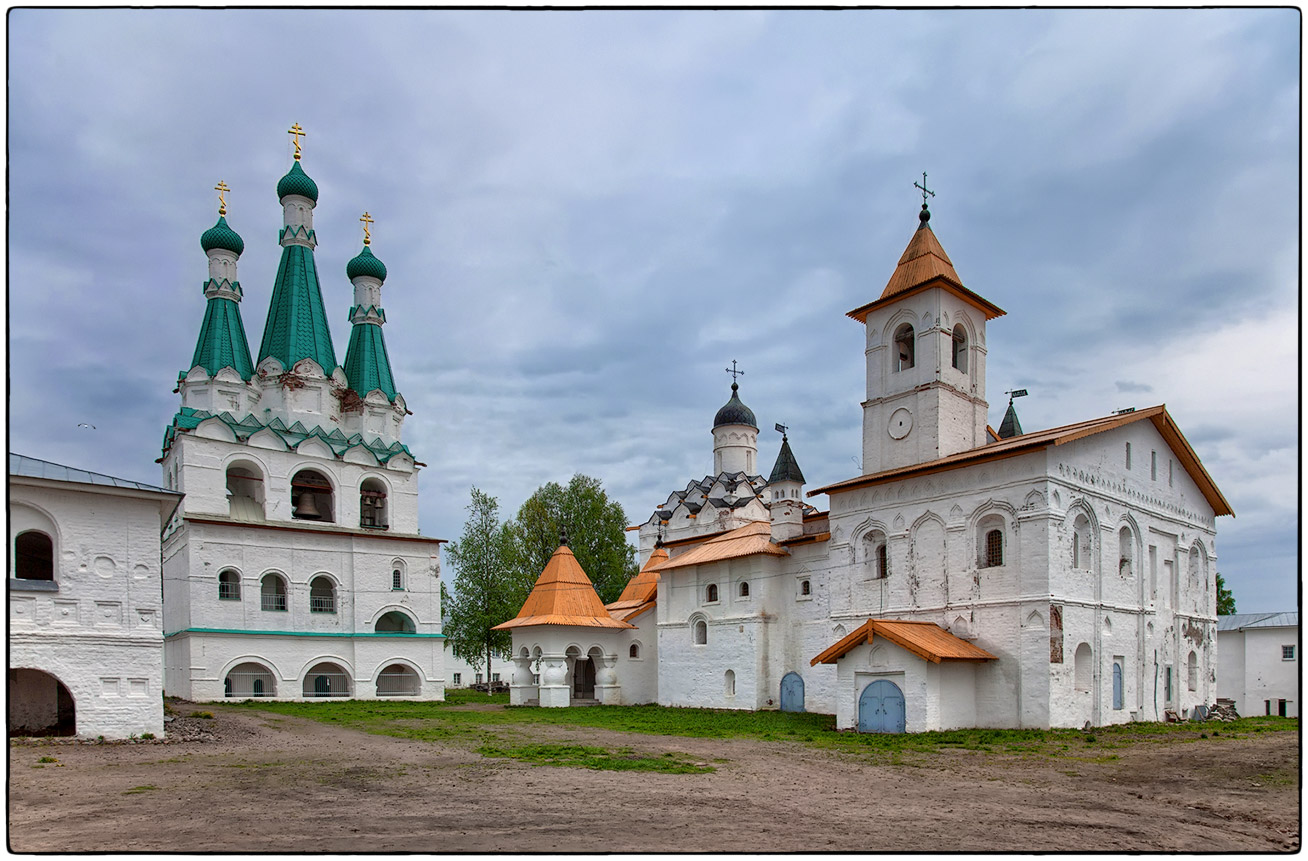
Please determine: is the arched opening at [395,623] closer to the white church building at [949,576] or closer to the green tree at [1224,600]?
the white church building at [949,576]

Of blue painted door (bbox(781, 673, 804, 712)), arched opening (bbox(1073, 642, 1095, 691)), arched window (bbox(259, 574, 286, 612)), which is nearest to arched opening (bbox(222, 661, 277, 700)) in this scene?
arched window (bbox(259, 574, 286, 612))

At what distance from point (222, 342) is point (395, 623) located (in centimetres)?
1187

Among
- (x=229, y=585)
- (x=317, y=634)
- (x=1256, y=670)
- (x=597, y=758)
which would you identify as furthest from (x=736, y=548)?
(x=1256, y=670)

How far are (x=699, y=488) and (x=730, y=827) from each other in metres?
33.8

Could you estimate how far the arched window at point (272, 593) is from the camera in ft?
104

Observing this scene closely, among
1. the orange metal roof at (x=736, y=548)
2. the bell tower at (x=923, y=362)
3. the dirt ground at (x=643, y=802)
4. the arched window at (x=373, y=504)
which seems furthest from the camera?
the arched window at (x=373, y=504)

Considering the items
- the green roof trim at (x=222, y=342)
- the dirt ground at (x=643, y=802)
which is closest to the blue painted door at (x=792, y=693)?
the dirt ground at (x=643, y=802)

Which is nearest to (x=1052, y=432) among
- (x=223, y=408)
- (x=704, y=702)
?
(x=704, y=702)

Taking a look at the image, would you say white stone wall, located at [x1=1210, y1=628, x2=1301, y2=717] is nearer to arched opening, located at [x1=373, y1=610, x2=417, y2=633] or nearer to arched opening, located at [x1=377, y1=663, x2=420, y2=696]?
arched opening, located at [x1=377, y1=663, x2=420, y2=696]

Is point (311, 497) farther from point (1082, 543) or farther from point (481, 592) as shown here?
point (1082, 543)

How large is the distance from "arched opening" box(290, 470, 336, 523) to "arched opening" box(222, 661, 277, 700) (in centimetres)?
541

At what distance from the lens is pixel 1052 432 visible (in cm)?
2094

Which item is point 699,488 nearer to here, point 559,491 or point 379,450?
point 559,491

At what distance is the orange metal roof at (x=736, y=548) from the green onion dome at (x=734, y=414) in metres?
13.1
